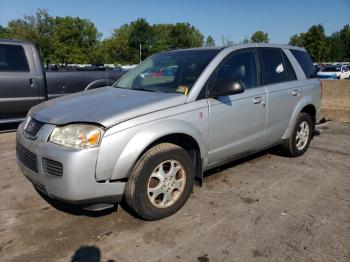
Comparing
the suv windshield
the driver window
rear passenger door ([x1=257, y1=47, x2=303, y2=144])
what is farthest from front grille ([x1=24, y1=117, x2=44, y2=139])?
rear passenger door ([x1=257, y1=47, x2=303, y2=144])

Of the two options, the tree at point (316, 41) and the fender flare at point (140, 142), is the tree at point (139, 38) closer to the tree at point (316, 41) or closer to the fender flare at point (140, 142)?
the tree at point (316, 41)

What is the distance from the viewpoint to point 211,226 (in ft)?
10.9

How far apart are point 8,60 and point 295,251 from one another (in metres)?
6.18

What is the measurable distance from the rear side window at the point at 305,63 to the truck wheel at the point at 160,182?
2.87m

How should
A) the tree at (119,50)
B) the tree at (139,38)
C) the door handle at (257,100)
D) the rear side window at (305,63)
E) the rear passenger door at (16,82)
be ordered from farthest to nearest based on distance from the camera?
1. the tree at (139,38)
2. the tree at (119,50)
3. the rear passenger door at (16,82)
4. the rear side window at (305,63)
5. the door handle at (257,100)

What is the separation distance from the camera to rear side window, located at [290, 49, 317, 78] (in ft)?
17.6

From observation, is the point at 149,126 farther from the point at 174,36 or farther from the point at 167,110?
the point at 174,36

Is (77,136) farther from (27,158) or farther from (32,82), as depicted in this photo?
(32,82)

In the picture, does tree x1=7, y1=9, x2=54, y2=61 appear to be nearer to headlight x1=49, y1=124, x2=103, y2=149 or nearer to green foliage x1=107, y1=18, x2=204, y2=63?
green foliage x1=107, y1=18, x2=204, y2=63

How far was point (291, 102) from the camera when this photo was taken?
497cm

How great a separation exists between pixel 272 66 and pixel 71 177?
10.4 ft

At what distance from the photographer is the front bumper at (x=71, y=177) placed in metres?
2.87

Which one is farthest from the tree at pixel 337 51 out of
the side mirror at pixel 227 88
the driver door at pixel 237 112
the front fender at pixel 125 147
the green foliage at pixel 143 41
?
the front fender at pixel 125 147

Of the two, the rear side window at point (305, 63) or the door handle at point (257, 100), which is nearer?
the door handle at point (257, 100)
